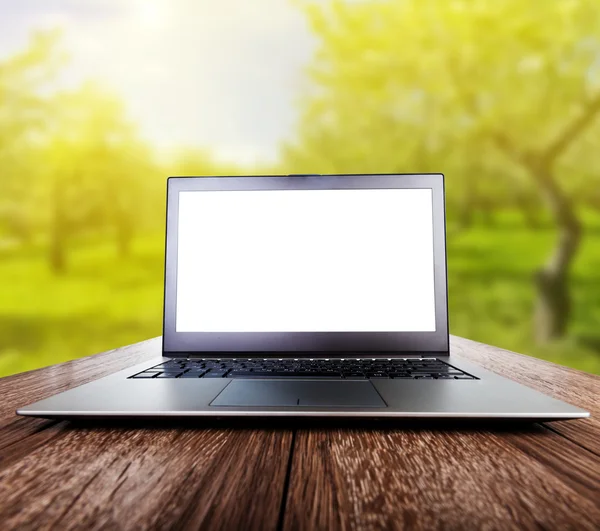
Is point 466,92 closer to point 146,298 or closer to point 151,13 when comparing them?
point 151,13

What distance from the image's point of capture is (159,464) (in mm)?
367

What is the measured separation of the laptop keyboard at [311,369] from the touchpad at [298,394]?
39 millimetres

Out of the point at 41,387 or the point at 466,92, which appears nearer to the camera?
the point at 41,387

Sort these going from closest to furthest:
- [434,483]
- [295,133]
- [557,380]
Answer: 1. [434,483]
2. [557,380]
3. [295,133]

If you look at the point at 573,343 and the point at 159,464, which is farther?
the point at 573,343

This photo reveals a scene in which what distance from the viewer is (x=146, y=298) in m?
4.64

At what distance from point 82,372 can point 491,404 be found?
693mm

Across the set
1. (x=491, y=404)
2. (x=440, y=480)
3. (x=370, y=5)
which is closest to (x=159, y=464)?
(x=440, y=480)

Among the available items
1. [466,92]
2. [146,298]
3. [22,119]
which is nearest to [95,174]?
[22,119]

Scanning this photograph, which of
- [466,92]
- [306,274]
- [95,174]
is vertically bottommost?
[306,274]

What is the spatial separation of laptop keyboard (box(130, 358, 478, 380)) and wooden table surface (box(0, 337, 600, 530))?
13 centimetres

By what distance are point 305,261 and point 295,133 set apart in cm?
371

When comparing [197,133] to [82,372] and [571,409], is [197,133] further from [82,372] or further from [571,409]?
[571,409]

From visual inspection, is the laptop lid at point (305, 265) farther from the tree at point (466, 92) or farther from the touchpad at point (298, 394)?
the tree at point (466, 92)
